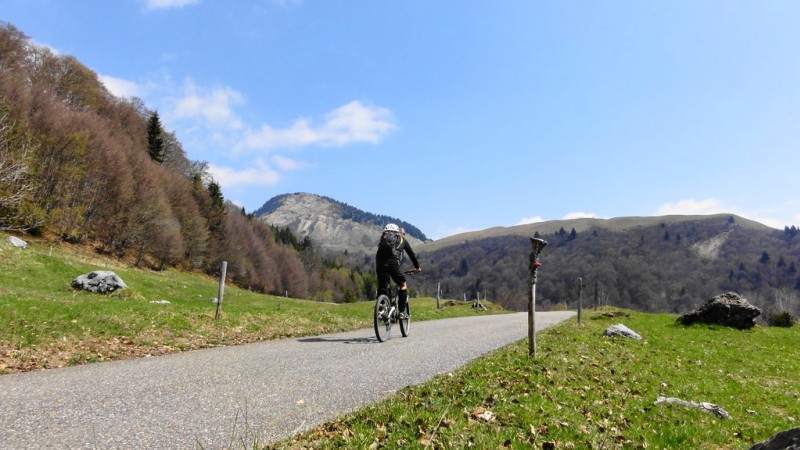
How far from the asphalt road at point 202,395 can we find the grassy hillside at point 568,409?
2.52 ft

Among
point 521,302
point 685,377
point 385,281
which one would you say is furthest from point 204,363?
point 521,302

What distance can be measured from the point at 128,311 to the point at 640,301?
218m

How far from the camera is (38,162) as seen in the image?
49.9 metres

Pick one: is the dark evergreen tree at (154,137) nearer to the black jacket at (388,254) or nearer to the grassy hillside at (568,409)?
the black jacket at (388,254)

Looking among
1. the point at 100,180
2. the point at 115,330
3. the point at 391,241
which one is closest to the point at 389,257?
the point at 391,241

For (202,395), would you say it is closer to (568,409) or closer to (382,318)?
(568,409)

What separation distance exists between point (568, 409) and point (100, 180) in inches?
2686

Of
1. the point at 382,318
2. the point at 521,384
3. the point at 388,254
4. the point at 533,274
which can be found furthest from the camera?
the point at 388,254

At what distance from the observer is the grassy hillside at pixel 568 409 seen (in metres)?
5.91

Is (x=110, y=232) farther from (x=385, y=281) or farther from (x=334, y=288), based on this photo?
(x=334, y=288)

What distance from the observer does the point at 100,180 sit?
59.8 metres

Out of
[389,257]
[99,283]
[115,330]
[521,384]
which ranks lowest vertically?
[521,384]

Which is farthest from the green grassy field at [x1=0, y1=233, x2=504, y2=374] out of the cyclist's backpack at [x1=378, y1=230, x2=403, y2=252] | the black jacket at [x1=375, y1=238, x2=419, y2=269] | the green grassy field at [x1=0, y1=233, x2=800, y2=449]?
the cyclist's backpack at [x1=378, y1=230, x2=403, y2=252]

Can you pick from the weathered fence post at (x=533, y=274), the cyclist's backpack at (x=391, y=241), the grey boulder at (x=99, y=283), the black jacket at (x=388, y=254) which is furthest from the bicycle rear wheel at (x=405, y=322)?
the grey boulder at (x=99, y=283)
